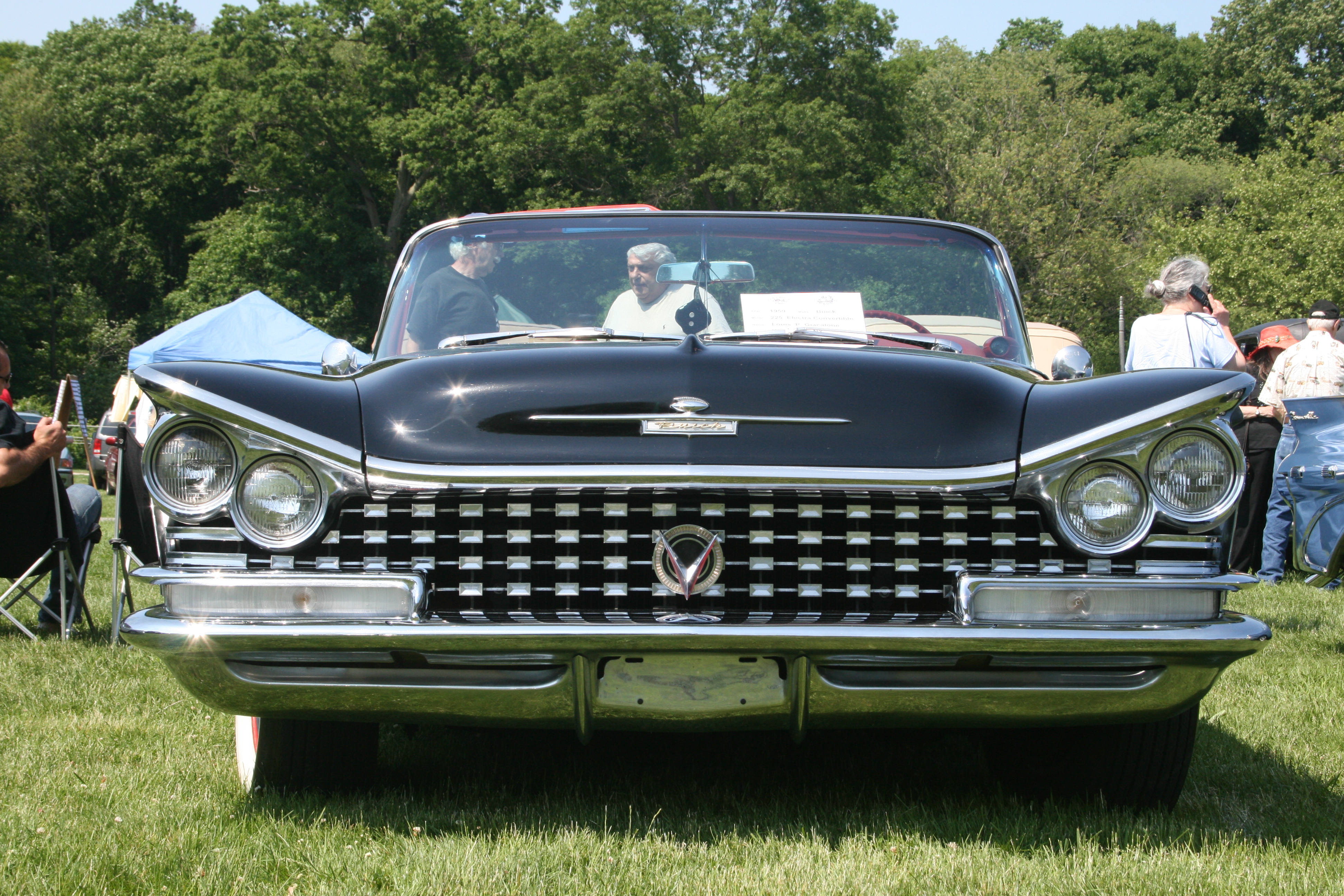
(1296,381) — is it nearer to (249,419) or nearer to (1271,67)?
(249,419)

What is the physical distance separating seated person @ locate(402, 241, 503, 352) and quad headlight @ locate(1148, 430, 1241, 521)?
6.18 ft

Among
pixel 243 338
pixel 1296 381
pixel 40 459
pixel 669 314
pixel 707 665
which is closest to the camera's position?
pixel 707 665

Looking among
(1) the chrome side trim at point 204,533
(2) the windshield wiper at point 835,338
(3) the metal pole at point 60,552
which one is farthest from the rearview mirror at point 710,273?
(3) the metal pole at point 60,552

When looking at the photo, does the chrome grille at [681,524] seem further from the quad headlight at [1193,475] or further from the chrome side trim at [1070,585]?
the quad headlight at [1193,475]

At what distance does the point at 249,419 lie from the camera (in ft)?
8.54

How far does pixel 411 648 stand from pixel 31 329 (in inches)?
1738

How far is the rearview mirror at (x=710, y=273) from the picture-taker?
12.4 feet

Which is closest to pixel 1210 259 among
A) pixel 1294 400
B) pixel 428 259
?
pixel 1294 400

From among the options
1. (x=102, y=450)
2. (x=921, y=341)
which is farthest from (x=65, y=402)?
(x=102, y=450)

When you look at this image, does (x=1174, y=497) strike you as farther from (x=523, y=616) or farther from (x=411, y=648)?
(x=411, y=648)

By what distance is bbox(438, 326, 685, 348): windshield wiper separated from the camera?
3367mm

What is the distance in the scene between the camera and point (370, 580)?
2533 mm

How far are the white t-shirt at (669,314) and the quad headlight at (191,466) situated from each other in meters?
1.25

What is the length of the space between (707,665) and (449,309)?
1692 mm
